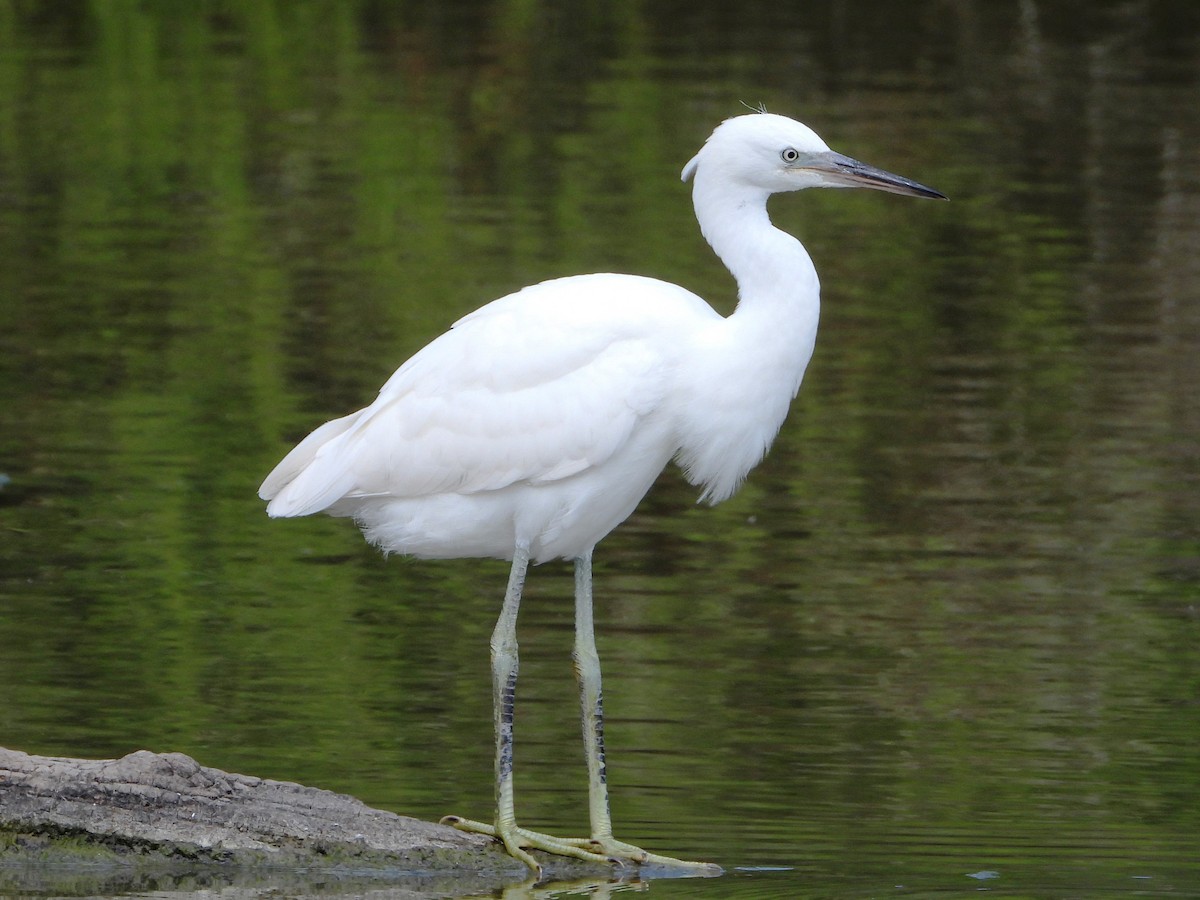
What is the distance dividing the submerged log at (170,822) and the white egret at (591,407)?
0.43m

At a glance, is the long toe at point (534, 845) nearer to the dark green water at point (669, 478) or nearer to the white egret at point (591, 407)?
the white egret at point (591, 407)

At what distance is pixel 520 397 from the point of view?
6238mm

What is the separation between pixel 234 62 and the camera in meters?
23.4

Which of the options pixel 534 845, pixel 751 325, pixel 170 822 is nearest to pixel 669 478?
pixel 751 325

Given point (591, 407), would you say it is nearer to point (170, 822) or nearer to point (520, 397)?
point (520, 397)

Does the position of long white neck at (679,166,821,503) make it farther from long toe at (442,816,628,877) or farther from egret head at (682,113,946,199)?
long toe at (442,816,628,877)

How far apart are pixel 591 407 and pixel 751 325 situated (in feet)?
1.58

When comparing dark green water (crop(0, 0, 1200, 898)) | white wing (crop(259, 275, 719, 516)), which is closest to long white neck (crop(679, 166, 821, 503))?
white wing (crop(259, 275, 719, 516))

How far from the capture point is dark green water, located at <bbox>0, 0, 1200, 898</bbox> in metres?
6.96

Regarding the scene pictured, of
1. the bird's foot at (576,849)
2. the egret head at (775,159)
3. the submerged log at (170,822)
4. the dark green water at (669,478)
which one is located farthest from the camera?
the dark green water at (669,478)

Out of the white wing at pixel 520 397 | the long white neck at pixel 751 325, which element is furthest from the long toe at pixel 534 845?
the long white neck at pixel 751 325

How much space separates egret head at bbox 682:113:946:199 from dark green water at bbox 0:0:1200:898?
1813 millimetres

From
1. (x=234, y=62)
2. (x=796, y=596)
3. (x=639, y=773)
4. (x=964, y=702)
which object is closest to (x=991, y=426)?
(x=796, y=596)

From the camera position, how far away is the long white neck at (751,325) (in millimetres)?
6113
